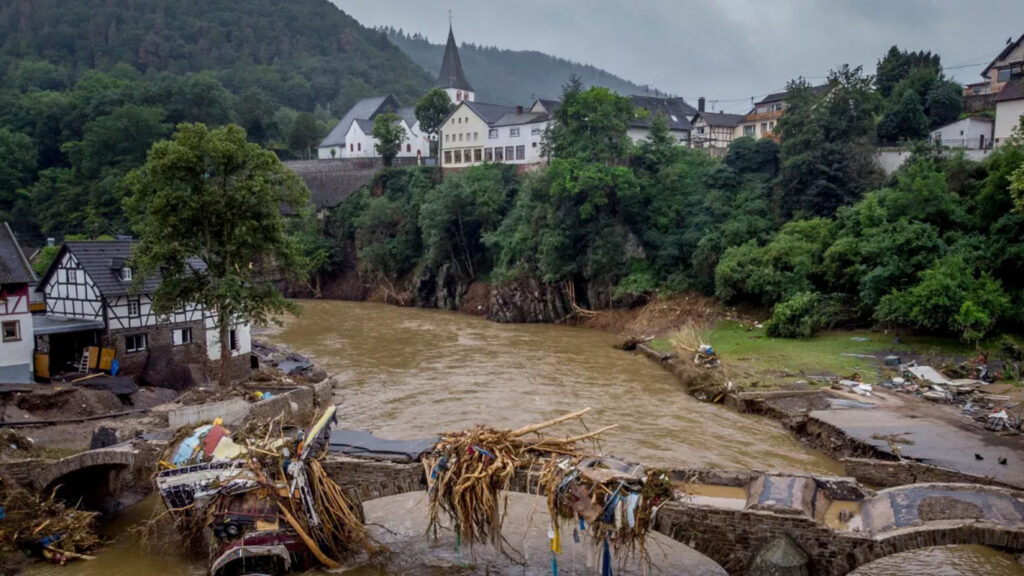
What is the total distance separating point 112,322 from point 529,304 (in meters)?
27.9

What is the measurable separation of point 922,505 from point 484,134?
59.5 metres

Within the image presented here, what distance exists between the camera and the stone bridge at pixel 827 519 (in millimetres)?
11531

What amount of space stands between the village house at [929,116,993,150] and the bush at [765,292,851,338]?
16.6m

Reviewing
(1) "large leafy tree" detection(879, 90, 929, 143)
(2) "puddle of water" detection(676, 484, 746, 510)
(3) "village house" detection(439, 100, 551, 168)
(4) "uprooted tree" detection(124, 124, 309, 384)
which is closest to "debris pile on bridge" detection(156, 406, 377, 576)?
(2) "puddle of water" detection(676, 484, 746, 510)

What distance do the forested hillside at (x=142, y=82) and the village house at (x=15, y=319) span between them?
36.4 meters

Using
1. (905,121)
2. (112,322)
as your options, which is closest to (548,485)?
(112,322)

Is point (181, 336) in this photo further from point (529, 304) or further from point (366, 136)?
point (366, 136)

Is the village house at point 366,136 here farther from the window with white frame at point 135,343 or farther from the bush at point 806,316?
the bush at point 806,316

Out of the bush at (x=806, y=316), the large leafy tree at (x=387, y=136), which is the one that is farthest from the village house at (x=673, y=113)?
→ the bush at (x=806, y=316)

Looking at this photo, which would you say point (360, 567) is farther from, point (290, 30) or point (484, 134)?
point (290, 30)

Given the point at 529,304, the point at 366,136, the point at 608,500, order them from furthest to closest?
the point at 366,136
the point at 529,304
the point at 608,500

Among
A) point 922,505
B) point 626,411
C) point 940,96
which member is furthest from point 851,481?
point 940,96

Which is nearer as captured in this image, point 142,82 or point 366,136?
point 142,82

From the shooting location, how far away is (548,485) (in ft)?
39.2
